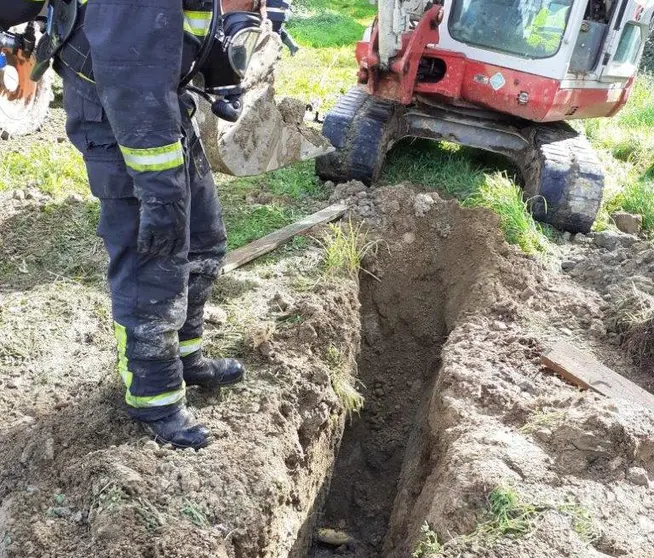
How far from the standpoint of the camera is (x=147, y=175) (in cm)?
213

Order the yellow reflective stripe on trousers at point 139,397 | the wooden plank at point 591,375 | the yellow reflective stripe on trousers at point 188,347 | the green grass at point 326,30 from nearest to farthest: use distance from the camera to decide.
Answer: the yellow reflective stripe on trousers at point 139,397
the yellow reflective stripe on trousers at point 188,347
the wooden plank at point 591,375
the green grass at point 326,30

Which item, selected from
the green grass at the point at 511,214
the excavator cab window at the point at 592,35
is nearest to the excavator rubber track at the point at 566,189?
the green grass at the point at 511,214

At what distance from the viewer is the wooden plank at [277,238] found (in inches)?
157

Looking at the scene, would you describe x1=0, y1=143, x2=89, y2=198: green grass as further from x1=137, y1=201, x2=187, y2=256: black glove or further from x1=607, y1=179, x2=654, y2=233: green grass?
x1=607, y1=179, x2=654, y2=233: green grass

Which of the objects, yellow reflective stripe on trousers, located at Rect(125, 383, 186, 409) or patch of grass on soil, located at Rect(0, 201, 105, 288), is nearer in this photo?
yellow reflective stripe on trousers, located at Rect(125, 383, 186, 409)

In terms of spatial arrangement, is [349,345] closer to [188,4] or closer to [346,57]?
[188,4]

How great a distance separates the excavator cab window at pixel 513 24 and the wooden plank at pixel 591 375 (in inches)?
104

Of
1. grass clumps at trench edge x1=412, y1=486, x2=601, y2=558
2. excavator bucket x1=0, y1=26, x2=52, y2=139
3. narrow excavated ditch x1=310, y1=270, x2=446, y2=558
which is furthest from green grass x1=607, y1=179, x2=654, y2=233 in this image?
excavator bucket x1=0, y1=26, x2=52, y2=139

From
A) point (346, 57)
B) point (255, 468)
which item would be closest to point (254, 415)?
point (255, 468)

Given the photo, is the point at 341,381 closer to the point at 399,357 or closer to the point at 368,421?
the point at 368,421

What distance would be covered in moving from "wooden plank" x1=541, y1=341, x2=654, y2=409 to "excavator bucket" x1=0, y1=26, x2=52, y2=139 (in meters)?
4.40

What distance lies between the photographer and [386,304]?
4.34 meters

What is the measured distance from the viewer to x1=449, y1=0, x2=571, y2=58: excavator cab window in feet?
16.5

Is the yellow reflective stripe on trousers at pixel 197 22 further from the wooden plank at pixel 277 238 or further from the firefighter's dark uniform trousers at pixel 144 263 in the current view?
the wooden plank at pixel 277 238
